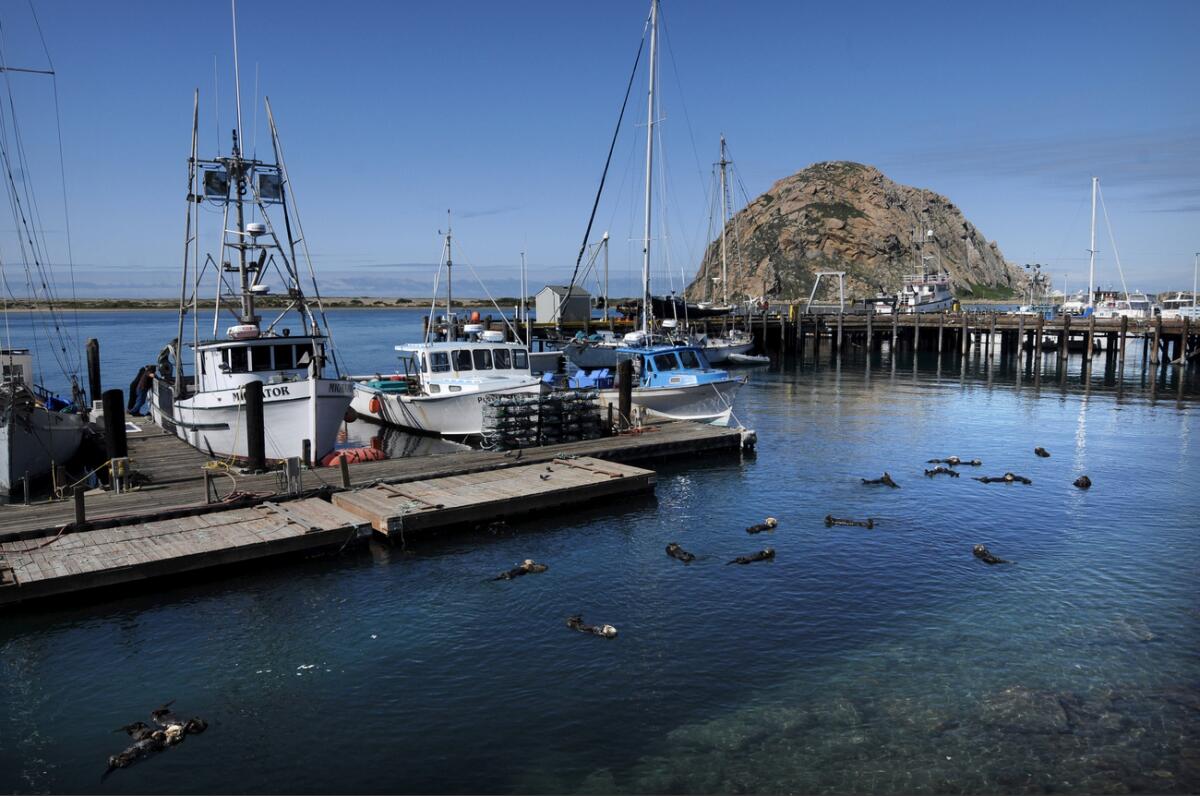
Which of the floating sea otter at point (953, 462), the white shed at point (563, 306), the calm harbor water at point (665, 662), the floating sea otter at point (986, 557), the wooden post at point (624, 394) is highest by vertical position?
the white shed at point (563, 306)

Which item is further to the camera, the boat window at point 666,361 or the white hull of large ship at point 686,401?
the boat window at point 666,361

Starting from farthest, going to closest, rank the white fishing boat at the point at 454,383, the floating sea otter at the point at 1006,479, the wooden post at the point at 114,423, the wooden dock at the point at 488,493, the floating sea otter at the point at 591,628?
the white fishing boat at the point at 454,383, the floating sea otter at the point at 1006,479, the wooden post at the point at 114,423, the wooden dock at the point at 488,493, the floating sea otter at the point at 591,628

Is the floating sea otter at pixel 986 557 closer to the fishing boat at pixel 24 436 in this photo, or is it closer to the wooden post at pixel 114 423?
the wooden post at pixel 114 423

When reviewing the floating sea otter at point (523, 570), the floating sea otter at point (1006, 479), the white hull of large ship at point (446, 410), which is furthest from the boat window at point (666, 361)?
the floating sea otter at point (523, 570)

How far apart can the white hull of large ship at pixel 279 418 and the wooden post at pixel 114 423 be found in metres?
3.36

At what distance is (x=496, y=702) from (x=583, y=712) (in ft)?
3.79

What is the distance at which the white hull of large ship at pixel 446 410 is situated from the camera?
2750 centimetres

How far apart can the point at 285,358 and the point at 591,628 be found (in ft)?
48.0

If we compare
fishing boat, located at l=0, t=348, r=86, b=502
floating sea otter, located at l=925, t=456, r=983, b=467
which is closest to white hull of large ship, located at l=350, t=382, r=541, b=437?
fishing boat, located at l=0, t=348, r=86, b=502

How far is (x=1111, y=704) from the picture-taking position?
1080cm

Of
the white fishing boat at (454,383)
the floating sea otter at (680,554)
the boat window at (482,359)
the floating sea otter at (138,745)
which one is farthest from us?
the boat window at (482,359)

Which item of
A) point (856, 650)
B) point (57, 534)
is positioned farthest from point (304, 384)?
point (856, 650)

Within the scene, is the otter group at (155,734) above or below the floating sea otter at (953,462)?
below

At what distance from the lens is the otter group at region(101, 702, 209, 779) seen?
9320mm
